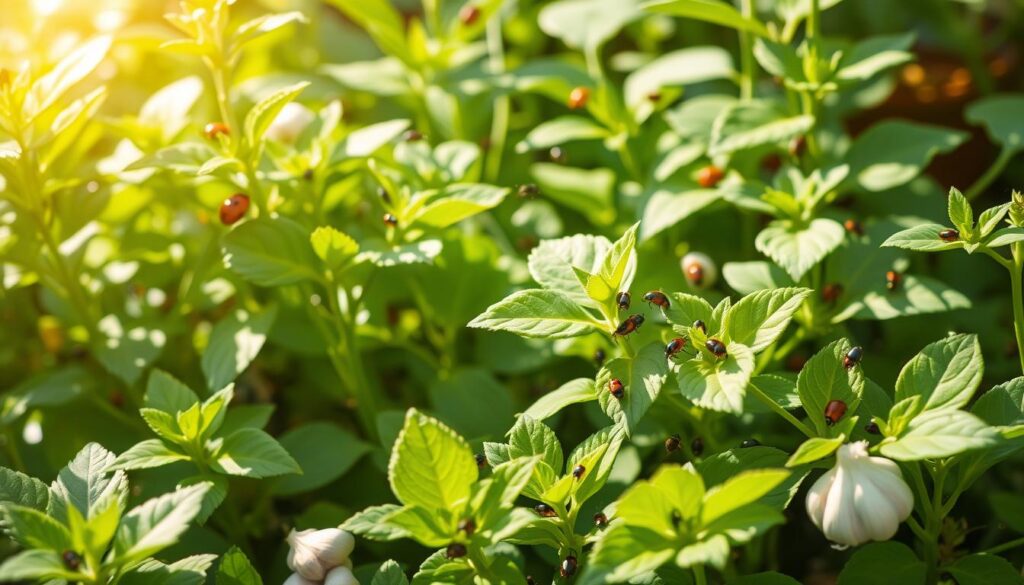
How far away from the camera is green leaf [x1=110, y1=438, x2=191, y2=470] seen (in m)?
0.73

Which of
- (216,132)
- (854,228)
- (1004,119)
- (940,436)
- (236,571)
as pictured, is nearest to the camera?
(940,436)

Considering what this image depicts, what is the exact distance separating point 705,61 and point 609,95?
14 cm

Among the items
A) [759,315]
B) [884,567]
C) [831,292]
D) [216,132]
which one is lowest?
[884,567]

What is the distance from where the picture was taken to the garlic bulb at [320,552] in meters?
0.71

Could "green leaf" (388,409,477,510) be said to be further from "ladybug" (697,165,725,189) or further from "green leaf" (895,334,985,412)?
"ladybug" (697,165,725,189)

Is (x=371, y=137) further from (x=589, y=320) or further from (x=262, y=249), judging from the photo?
(x=589, y=320)

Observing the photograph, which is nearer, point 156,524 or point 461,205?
point 156,524

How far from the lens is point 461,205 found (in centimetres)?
84

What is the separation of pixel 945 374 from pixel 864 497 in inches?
4.5

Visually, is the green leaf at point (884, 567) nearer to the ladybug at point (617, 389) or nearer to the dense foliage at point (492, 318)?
the dense foliage at point (492, 318)

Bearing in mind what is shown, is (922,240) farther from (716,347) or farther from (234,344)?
(234,344)

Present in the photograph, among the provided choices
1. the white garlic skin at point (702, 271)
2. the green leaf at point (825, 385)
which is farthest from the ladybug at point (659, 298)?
the white garlic skin at point (702, 271)

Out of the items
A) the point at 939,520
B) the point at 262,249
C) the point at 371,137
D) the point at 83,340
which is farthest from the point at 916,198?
the point at 83,340

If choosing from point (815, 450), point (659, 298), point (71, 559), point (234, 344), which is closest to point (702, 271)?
point (659, 298)
